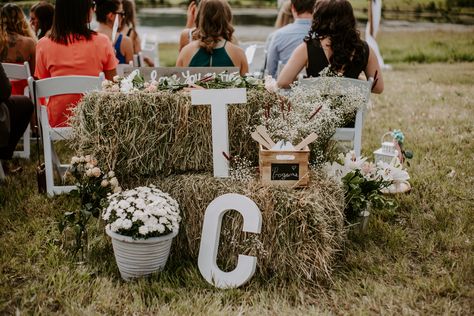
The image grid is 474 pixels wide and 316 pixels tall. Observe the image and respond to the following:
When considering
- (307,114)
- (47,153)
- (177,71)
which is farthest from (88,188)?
(307,114)

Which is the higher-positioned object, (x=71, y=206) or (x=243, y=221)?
(x=243, y=221)

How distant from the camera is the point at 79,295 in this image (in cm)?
301

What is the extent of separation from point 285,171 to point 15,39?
4010mm

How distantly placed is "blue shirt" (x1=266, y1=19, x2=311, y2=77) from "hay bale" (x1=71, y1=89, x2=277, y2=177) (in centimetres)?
234

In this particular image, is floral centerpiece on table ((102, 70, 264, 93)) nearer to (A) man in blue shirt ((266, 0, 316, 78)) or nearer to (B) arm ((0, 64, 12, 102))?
(B) arm ((0, 64, 12, 102))

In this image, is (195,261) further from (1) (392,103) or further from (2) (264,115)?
(1) (392,103)

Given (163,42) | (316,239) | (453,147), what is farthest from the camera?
(163,42)

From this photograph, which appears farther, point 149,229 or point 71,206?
point 71,206

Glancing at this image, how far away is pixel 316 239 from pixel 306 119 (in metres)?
0.82

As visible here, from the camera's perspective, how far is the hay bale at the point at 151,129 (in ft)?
11.2

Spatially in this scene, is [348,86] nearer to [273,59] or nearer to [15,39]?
[273,59]

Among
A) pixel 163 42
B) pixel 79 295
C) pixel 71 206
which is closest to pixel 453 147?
pixel 71 206

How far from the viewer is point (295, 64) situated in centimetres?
450

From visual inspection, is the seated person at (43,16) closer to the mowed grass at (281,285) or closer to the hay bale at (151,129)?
the mowed grass at (281,285)
